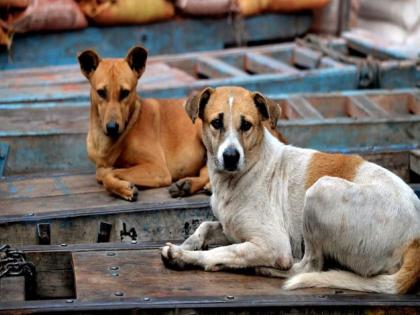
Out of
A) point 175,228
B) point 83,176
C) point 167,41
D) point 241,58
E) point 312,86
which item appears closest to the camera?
point 175,228

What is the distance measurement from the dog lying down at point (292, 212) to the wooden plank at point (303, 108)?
8.12ft

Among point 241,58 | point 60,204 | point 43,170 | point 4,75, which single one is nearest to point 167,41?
point 241,58

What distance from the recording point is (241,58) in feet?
34.1

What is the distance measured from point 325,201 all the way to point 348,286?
1.43ft

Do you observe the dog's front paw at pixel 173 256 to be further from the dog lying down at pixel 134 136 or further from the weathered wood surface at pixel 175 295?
the dog lying down at pixel 134 136

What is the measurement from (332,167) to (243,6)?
6.12m

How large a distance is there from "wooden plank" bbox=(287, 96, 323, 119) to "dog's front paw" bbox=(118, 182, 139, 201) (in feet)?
6.34

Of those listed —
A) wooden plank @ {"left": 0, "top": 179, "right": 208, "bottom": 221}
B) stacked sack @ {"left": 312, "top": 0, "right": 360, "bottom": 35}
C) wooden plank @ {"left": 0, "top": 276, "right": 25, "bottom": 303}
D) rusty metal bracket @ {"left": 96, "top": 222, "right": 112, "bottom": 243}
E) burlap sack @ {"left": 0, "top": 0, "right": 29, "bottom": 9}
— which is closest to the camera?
wooden plank @ {"left": 0, "top": 276, "right": 25, "bottom": 303}

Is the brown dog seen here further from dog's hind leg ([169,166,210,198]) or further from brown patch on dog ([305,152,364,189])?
brown patch on dog ([305,152,364,189])

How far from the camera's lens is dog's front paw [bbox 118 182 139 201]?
256 inches

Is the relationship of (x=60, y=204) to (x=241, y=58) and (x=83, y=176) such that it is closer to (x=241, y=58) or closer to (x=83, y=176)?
(x=83, y=176)

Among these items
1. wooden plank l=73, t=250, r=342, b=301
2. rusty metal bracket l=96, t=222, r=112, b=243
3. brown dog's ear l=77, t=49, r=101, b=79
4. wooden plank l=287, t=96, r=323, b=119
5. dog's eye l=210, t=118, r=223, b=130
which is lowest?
rusty metal bracket l=96, t=222, r=112, b=243

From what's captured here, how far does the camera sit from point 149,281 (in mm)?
5102

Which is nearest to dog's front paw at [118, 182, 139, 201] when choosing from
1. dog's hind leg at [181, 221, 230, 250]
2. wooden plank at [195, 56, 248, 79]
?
dog's hind leg at [181, 221, 230, 250]
